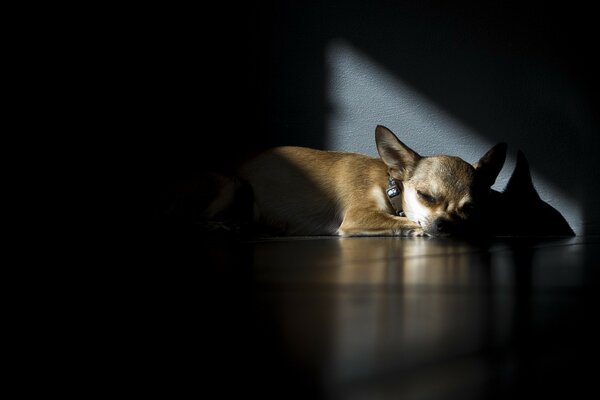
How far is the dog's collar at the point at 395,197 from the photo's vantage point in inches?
116

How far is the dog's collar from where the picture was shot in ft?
9.70

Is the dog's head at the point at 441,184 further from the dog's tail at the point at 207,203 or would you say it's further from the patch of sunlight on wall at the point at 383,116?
the dog's tail at the point at 207,203

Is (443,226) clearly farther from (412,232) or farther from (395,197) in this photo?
(395,197)

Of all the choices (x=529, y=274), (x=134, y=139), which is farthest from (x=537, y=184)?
(x=134, y=139)

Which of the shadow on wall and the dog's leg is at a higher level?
the shadow on wall

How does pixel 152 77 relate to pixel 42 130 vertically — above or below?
above

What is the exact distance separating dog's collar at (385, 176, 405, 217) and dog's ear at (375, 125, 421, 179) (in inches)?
2.0

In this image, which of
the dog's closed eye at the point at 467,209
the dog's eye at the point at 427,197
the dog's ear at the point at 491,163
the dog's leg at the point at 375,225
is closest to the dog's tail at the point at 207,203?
the dog's leg at the point at 375,225

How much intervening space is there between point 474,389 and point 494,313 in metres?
0.36

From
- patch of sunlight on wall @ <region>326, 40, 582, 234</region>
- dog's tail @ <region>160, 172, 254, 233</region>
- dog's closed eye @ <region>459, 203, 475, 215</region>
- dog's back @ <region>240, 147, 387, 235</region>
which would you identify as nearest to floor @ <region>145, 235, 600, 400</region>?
dog's closed eye @ <region>459, 203, 475, 215</region>

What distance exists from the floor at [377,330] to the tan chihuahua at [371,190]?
1.36m

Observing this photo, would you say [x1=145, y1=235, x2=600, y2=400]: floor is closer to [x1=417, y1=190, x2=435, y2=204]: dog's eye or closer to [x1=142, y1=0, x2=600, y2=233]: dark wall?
[x1=417, y1=190, x2=435, y2=204]: dog's eye

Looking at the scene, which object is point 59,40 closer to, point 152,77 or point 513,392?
point 152,77

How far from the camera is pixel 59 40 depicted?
313 centimetres
